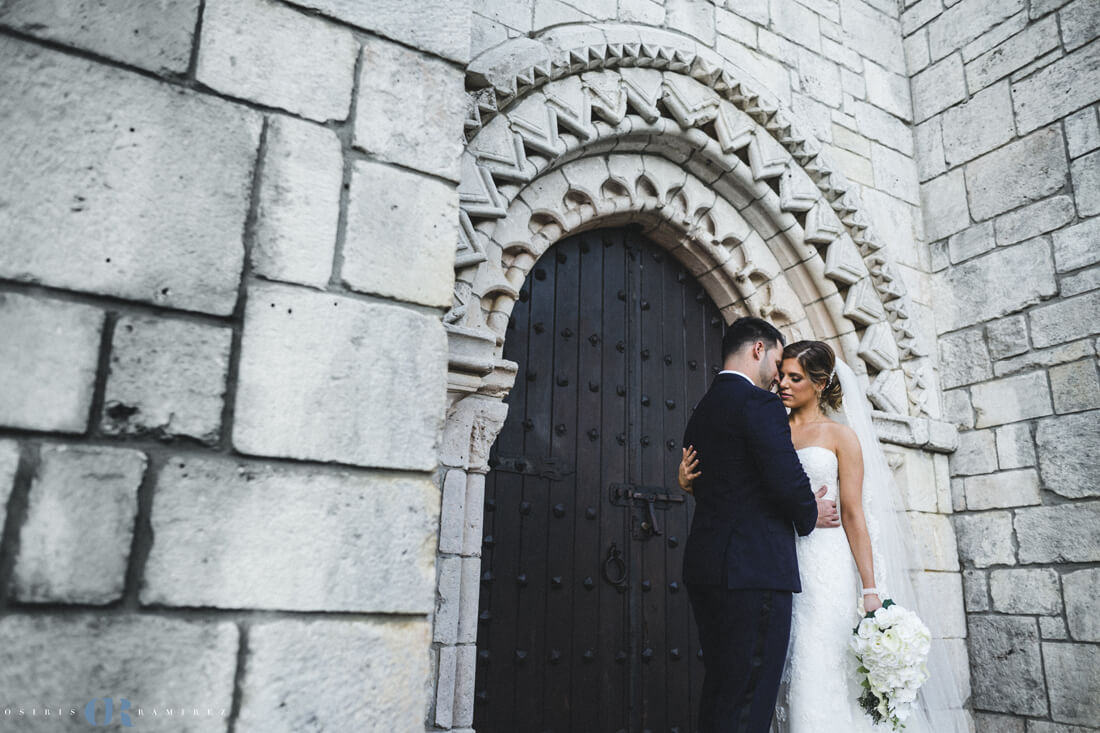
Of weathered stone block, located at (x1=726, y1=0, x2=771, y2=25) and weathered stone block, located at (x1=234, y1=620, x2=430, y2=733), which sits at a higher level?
weathered stone block, located at (x1=726, y1=0, x2=771, y2=25)

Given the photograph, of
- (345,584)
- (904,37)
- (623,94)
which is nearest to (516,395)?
(623,94)

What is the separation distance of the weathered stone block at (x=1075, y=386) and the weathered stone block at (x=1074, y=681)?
0.89 metres

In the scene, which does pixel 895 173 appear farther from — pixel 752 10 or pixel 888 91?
pixel 752 10

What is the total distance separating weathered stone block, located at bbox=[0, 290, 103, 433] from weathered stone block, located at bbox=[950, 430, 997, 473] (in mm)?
3861

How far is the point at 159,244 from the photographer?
4.26 ft

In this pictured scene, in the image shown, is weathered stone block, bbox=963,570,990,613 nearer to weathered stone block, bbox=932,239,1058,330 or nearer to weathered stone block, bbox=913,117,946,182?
weathered stone block, bbox=932,239,1058,330

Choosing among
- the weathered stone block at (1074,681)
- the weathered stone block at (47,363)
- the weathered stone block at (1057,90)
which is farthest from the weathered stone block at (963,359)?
the weathered stone block at (47,363)

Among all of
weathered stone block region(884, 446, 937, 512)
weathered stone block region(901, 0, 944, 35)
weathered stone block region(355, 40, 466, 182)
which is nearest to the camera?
weathered stone block region(355, 40, 466, 182)

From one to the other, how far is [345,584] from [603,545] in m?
1.93

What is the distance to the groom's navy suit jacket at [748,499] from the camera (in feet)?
7.03

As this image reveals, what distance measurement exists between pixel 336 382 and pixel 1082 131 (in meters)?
3.89

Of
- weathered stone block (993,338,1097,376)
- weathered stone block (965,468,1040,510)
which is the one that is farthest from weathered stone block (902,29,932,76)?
weathered stone block (965,468,1040,510)

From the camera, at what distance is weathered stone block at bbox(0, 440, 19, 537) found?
3.65 feet

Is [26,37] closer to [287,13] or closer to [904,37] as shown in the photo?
[287,13]
